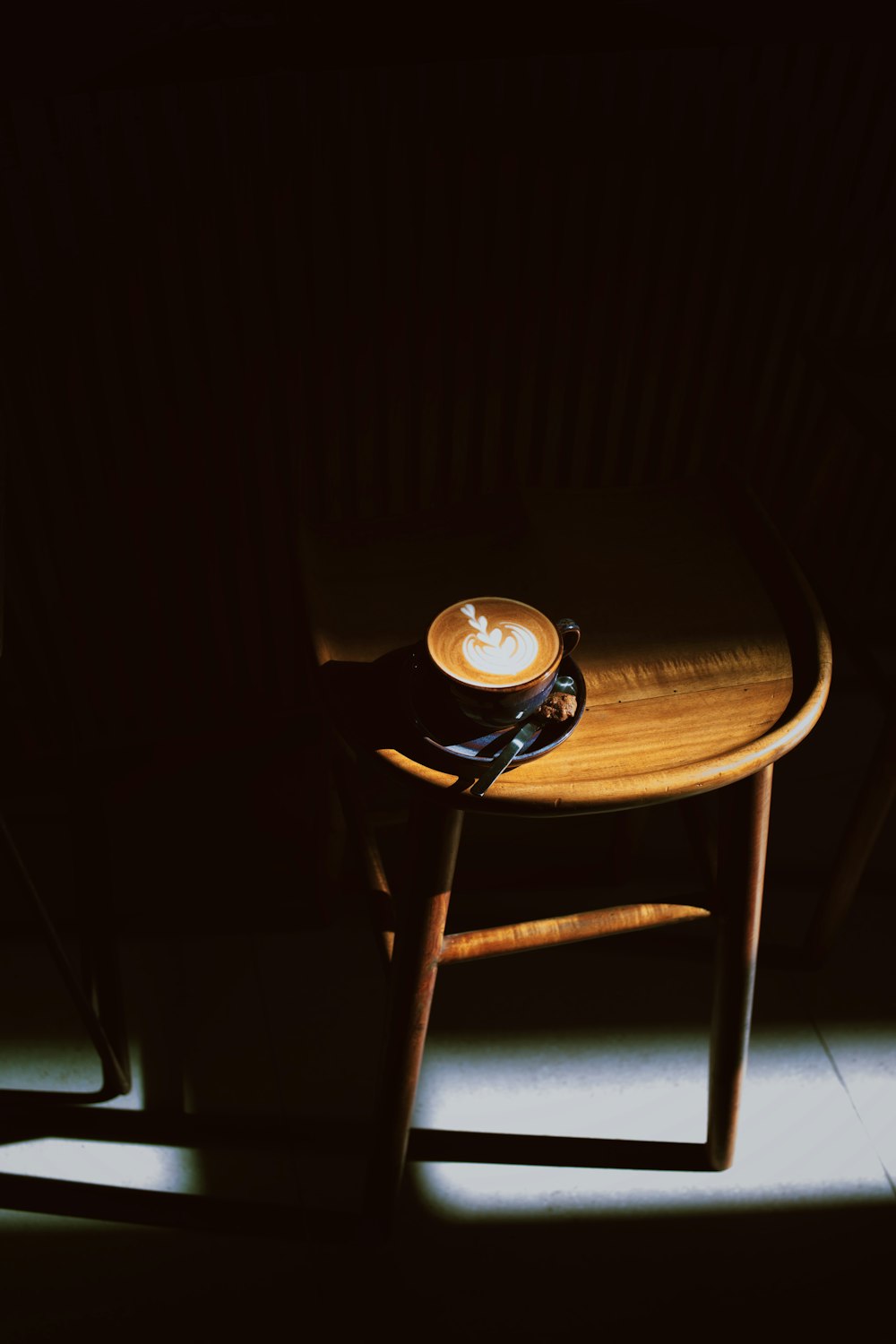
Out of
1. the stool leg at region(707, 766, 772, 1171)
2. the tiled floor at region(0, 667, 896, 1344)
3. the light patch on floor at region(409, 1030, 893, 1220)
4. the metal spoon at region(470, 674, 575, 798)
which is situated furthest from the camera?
the light patch on floor at region(409, 1030, 893, 1220)

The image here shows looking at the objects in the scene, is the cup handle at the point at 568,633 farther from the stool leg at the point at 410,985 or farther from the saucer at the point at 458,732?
the stool leg at the point at 410,985

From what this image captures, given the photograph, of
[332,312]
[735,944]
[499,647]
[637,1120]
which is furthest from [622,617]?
[637,1120]

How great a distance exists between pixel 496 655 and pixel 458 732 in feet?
0.30

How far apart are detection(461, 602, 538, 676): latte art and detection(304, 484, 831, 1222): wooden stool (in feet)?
0.33

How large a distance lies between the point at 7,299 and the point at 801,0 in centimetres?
118

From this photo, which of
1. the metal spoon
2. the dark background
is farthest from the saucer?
the dark background

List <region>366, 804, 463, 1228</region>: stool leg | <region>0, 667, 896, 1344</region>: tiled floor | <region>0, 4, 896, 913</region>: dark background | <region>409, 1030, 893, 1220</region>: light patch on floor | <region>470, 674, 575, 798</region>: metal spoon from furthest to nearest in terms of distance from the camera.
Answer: <region>409, 1030, 893, 1220</region>: light patch on floor
<region>0, 667, 896, 1344</region>: tiled floor
<region>0, 4, 896, 913</region>: dark background
<region>366, 804, 463, 1228</region>: stool leg
<region>470, 674, 575, 798</region>: metal spoon

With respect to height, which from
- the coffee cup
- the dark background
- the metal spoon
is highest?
the dark background

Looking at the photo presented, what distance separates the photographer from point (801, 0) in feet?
5.36

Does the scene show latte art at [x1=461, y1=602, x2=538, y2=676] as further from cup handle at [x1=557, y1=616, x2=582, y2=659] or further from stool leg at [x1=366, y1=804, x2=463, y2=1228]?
stool leg at [x1=366, y1=804, x2=463, y2=1228]

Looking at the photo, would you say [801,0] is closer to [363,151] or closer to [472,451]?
[363,151]

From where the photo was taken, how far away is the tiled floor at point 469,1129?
1.67m

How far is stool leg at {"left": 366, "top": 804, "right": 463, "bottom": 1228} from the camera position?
4.39 feet

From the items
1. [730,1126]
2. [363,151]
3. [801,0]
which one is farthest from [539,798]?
[801,0]
